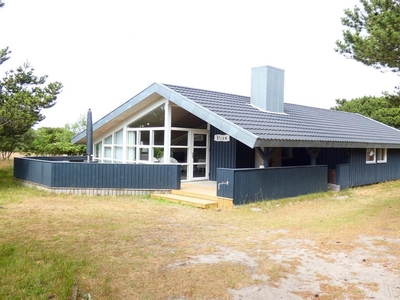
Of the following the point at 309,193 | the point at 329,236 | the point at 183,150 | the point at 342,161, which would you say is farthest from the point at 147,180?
the point at 342,161

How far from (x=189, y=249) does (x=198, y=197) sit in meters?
5.18

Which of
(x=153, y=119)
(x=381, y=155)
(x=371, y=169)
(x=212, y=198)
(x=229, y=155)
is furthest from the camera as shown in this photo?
(x=381, y=155)

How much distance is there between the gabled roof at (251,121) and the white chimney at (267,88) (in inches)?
16.3

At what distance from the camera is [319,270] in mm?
5164

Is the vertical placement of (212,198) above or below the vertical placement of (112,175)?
below

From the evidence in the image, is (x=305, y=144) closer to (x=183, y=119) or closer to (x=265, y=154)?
(x=265, y=154)

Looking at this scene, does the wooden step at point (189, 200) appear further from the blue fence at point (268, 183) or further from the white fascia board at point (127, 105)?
the white fascia board at point (127, 105)

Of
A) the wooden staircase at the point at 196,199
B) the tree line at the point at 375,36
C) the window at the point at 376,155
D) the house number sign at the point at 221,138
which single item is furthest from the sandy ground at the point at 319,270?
the window at the point at 376,155

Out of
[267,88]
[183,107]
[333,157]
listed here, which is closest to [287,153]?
[333,157]

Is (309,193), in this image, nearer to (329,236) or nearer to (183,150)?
(183,150)

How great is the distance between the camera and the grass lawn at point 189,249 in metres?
4.46

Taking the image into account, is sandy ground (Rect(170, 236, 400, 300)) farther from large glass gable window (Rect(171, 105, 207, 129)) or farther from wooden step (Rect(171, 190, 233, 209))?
large glass gable window (Rect(171, 105, 207, 129))

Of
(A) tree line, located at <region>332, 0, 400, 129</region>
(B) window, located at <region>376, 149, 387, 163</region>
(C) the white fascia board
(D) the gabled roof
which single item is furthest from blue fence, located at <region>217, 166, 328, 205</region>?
(B) window, located at <region>376, 149, 387, 163</region>

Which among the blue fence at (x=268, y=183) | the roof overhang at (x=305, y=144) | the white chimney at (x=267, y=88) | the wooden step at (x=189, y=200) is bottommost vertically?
the wooden step at (x=189, y=200)
